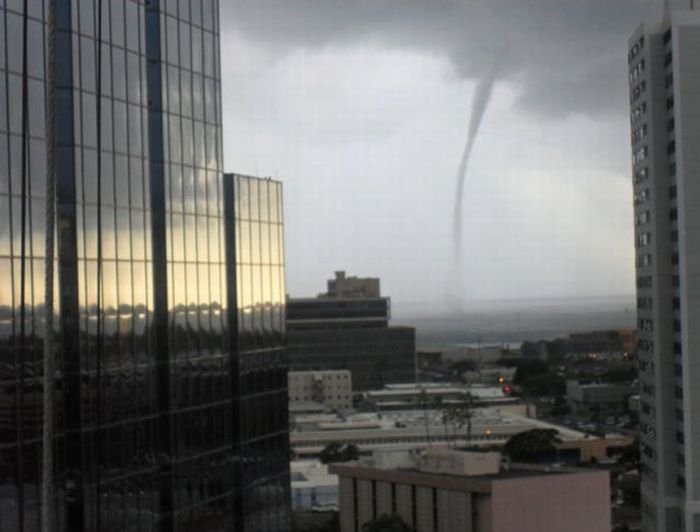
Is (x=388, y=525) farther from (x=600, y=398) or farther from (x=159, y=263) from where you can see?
(x=600, y=398)

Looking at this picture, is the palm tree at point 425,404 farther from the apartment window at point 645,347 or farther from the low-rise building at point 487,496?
the low-rise building at point 487,496

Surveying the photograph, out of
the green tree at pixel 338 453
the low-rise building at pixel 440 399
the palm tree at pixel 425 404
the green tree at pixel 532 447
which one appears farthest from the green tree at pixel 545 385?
the green tree at pixel 338 453

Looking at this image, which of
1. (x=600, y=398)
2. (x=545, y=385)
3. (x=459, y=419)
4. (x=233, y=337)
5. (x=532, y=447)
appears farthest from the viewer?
(x=545, y=385)

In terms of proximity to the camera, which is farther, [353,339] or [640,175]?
[353,339]

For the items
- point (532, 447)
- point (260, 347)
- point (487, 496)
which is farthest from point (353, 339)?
point (260, 347)

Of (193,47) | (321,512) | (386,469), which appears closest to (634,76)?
(386,469)

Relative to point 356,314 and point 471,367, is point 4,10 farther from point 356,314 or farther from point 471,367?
point 471,367
